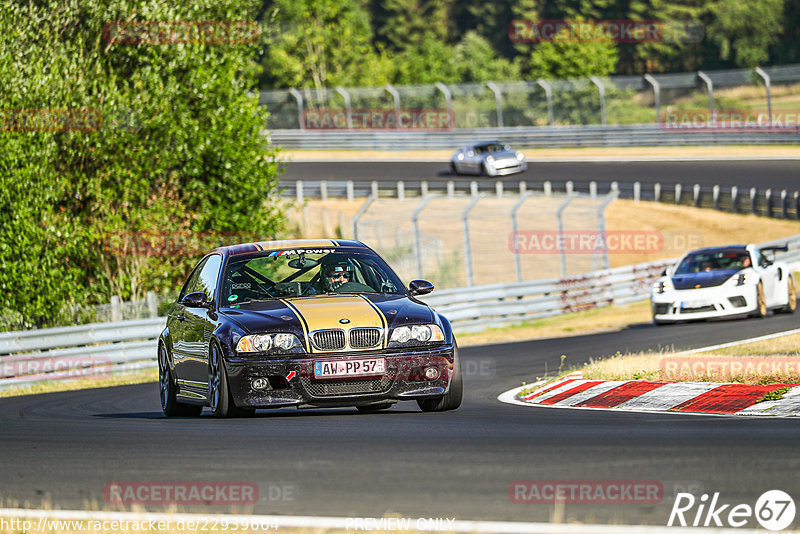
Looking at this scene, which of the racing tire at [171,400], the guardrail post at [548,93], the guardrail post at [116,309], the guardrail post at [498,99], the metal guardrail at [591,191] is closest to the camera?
the racing tire at [171,400]

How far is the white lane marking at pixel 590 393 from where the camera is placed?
35.5 feet

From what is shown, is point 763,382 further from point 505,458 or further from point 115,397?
point 115,397

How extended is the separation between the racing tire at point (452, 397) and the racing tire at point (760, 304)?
40.8 ft

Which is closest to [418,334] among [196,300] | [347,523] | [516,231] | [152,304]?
[196,300]

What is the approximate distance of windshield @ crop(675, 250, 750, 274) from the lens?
2152cm

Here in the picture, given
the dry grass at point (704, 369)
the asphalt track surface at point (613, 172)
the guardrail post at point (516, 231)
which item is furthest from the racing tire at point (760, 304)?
the asphalt track surface at point (613, 172)

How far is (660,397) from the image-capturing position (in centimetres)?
1030

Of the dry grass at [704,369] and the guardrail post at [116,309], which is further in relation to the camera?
the guardrail post at [116,309]

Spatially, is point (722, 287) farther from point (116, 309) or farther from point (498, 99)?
point (498, 99)

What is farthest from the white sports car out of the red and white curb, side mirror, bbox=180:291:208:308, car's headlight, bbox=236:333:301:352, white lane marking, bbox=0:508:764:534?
white lane marking, bbox=0:508:764:534

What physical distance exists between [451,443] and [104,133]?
62.4 feet

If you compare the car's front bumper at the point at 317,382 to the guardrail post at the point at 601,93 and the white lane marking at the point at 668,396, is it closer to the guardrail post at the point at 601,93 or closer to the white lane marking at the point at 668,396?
the white lane marking at the point at 668,396

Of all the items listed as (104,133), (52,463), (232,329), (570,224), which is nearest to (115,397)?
(232,329)

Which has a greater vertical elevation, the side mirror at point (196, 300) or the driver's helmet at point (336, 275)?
the driver's helmet at point (336, 275)
